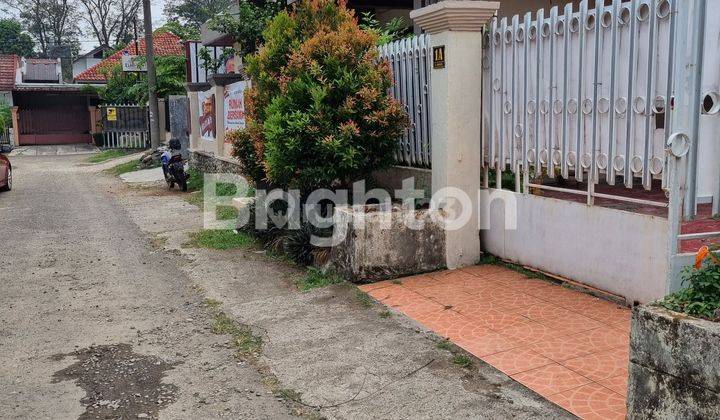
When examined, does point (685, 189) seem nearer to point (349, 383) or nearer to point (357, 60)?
→ point (349, 383)

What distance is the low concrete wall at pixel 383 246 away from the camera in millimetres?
6227

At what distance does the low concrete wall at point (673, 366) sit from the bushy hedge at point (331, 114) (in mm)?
4134

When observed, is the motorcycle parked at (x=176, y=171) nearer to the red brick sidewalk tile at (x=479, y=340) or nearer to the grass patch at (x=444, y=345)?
the red brick sidewalk tile at (x=479, y=340)

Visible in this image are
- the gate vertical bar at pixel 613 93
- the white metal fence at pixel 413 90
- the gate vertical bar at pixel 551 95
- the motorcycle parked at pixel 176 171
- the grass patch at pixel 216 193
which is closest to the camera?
the gate vertical bar at pixel 613 93

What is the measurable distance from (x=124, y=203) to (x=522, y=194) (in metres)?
9.12

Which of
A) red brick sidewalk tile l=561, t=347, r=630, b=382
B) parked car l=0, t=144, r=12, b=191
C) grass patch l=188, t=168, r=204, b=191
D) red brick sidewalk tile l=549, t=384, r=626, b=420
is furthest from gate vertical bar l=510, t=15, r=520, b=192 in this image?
parked car l=0, t=144, r=12, b=191

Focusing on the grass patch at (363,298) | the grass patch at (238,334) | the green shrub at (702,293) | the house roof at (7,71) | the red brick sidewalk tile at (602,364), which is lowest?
the grass patch at (238,334)

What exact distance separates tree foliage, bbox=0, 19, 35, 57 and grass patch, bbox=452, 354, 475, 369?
5494 centimetres

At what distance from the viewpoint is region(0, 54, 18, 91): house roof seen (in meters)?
31.2

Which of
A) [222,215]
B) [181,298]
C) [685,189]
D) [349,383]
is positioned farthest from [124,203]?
[685,189]

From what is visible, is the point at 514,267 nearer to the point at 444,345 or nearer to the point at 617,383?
the point at 444,345

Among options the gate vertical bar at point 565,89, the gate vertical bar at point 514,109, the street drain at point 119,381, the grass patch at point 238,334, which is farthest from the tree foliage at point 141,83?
the street drain at point 119,381

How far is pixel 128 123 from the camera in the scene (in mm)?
28250

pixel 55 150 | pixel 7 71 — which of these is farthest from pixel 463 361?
pixel 7 71
